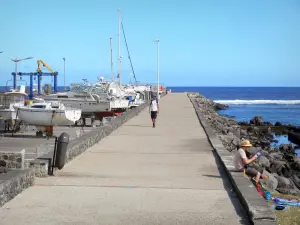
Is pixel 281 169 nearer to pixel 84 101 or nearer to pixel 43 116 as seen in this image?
pixel 43 116

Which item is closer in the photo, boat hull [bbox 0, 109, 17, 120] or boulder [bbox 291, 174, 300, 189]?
boulder [bbox 291, 174, 300, 189]

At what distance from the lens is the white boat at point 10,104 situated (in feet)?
79.3

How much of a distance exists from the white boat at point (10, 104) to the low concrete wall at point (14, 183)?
14950 millimetres

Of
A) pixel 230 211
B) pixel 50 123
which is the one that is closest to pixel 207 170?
pixel 230 211

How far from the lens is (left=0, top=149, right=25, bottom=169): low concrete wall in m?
10.1

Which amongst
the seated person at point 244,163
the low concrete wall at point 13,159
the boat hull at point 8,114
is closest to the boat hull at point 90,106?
the boat hull at point 8,114

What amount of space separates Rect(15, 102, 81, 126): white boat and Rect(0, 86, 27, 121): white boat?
1.52 feet

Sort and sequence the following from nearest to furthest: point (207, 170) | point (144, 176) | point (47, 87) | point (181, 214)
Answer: point (181, 214), point (144, 176), point (207, 170), point (47, 87)

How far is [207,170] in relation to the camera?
11.9 meters

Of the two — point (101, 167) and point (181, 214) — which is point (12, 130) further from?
point (181, 214)

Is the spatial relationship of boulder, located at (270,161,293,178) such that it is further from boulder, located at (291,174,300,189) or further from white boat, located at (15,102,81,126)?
white boat, located at (15,102,81,126)

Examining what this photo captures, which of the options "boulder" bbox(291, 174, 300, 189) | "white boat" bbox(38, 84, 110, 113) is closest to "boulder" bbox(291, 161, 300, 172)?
"boulder" bbox(291, 174, 300, 189)

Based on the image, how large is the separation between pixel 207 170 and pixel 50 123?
12.6 metres

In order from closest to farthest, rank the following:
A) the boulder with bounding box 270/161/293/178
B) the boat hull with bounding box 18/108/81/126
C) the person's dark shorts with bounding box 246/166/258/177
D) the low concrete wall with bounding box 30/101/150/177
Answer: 1. the low concrete wall with bounding box 30/101/150/177
2. the person's dark shorts with bounding box 246/166/258/177
3. the boulder with bounding box 270/161/293/178
4. the boat hull with bounding box 18/108/81/126
